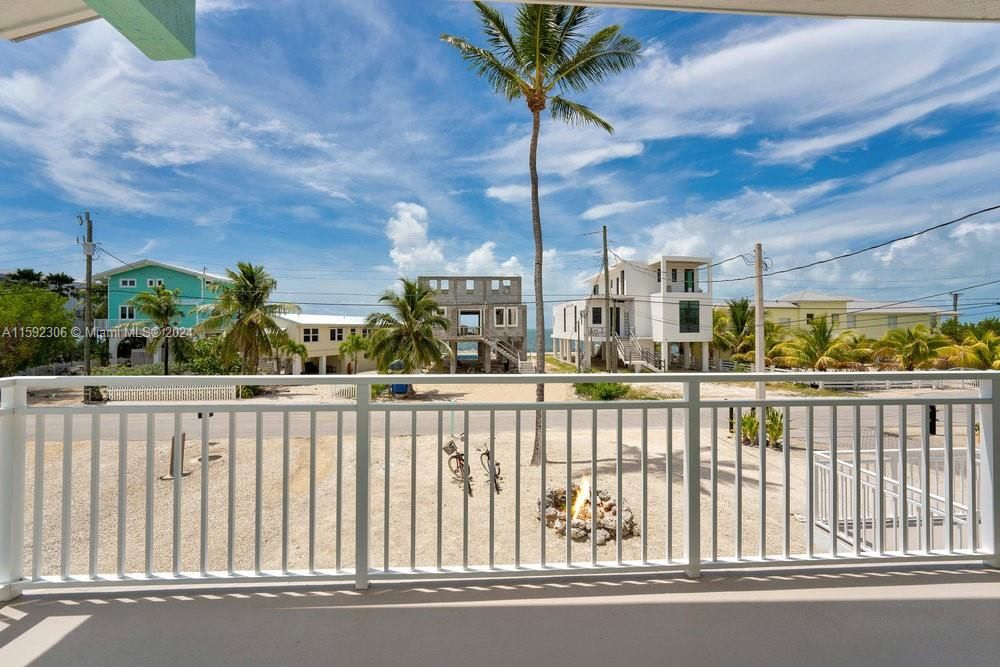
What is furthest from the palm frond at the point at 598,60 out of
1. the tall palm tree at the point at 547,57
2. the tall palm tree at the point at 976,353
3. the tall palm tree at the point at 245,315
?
the tall palm tree at the point at 976,353

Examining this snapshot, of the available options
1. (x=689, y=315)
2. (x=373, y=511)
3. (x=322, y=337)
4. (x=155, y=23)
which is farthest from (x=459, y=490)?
(x=322, y=337)

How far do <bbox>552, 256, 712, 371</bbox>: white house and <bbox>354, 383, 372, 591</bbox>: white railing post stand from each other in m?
18.0

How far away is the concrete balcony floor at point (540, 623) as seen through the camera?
1.34m

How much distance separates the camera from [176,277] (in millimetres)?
20141

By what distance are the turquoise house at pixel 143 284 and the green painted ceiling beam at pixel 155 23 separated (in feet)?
67.4

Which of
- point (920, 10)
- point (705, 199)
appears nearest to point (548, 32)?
point (920, 10)

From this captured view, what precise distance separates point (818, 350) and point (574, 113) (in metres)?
14.4

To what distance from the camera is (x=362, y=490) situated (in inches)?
67.7

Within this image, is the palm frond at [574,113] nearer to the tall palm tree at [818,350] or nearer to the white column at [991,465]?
the white column at [991,465]

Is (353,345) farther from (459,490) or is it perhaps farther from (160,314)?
(459,490)

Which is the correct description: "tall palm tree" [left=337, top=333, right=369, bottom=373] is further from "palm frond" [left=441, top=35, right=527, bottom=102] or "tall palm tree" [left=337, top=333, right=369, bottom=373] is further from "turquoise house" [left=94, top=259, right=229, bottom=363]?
"palm frond" [left=441, top=35, right=527, bottom=102]

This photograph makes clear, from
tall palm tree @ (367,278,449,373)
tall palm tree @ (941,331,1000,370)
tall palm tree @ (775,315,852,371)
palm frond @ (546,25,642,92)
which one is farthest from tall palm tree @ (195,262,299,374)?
tall palm tree @ (941,331,1000,370)

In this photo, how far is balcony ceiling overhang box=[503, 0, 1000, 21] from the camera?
1674 mm

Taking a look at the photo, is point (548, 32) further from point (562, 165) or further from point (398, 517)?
point (562, 165)
